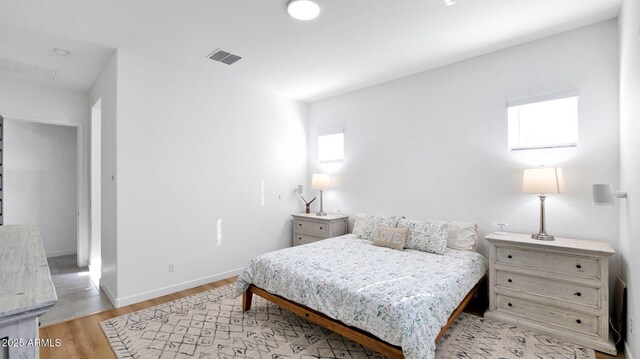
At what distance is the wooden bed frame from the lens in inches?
79.1

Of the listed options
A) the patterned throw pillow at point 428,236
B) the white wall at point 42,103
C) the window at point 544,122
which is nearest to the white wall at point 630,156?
Answer: the window at point 544,122

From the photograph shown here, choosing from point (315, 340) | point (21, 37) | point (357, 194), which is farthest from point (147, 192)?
point (357, 194)

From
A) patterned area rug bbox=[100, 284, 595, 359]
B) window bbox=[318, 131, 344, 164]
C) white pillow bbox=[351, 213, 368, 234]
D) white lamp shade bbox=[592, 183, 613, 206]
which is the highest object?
window bbox=[318, 131, 344, 164]

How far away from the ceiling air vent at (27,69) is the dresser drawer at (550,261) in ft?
18.6

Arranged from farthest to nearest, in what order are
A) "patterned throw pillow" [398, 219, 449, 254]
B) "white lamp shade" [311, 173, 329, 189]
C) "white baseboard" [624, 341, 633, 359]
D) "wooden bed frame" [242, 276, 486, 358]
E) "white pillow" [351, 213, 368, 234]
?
"white lamp shade" [311, 173, 329, 189] < "white pillow" [351, 213, 368, 234] < "patterned throw pillow" [398, 219, 449, 254] < "white baseboard" [624, 341, 633, 359] < "wooden bed frame" [242, 276, 486, 358]

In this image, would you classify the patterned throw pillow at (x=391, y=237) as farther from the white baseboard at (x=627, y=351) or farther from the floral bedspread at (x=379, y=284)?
the white baseboard at (x=627, y=351)

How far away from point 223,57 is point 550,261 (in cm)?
393

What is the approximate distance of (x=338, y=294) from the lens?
90.0 inches

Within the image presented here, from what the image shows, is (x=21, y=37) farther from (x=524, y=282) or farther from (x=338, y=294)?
(x=524, y=282)

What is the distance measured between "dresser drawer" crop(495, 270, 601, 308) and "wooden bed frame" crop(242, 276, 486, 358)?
283 mm

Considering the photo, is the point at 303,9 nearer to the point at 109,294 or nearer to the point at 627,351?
the point at 627,351

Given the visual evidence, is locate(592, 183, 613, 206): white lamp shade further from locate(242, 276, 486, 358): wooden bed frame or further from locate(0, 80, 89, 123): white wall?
locate(0, 80, 89, 123): white wall

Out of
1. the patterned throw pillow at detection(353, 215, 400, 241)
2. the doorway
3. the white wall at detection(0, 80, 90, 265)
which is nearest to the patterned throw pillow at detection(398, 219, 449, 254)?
the patterned throw pillow at detection(353, 215, 400, 241)

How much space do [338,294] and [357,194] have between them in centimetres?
254
